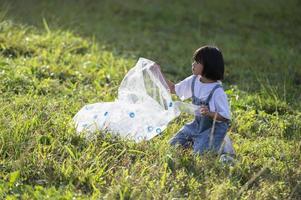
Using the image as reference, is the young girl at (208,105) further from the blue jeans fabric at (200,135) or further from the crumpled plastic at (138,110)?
the crumpled plastic at (138,110)

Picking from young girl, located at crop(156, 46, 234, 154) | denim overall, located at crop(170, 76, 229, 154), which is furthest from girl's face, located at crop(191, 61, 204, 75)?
denim overall, located at crop(170, 76, 229, 154)

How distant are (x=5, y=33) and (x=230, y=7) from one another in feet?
16.1

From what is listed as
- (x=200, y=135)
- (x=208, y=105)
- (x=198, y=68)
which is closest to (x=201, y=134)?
(x=200, y=135)

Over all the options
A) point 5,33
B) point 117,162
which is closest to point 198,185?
point 117,162

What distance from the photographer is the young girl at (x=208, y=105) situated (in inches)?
159

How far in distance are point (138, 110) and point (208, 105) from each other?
1.90 feet

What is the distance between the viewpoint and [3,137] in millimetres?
3896

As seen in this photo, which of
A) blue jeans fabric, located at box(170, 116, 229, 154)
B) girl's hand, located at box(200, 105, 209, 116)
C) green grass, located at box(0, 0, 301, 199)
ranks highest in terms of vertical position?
girl's hand, located at box(200, 105, 209, 116)

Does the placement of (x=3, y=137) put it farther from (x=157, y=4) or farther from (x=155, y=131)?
(x=157, y=4)

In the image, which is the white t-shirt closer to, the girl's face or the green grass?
the girl's face

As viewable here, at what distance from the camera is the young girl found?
13.3 ft

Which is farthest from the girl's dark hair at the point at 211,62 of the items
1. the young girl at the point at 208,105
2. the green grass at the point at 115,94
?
the green grass at the point at 115,94

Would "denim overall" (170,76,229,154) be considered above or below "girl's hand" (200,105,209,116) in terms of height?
below

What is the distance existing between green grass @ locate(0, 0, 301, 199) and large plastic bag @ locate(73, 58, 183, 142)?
0.13 m
